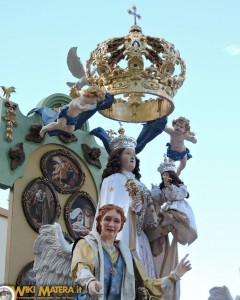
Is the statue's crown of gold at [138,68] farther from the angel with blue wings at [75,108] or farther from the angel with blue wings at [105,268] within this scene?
the angel with blue wings at [105,268]

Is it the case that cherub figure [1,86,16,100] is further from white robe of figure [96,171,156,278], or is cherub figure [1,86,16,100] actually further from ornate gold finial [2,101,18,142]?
white robe of figure [96,171,156,278]

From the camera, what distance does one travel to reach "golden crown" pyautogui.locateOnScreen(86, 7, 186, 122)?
6574 mm

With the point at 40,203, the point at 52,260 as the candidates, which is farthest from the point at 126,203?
the point at 40,203

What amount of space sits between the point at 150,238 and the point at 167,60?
2038mm

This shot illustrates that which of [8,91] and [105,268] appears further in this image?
[8,91]

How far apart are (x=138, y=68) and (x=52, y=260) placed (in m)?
2.50

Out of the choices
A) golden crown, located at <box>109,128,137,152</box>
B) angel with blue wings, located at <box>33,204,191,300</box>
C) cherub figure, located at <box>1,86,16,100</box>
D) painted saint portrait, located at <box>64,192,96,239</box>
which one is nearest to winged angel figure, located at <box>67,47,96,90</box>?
cherub figure, located at <box>1,86,16,100</box>

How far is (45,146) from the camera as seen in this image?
27.2 feet

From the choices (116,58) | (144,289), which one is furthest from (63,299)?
(116,58)

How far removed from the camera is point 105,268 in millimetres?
4520

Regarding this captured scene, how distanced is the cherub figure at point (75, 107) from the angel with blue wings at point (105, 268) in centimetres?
201

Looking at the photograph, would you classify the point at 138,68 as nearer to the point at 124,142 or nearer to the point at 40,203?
the point at 124,142

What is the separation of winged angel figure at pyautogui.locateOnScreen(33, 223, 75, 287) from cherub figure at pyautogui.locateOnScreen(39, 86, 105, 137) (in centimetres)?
182

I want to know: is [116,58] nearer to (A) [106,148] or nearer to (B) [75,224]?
(A) [106,148]
